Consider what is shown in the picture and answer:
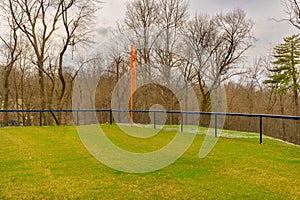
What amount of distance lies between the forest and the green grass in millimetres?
9918

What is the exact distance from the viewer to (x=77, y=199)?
3330mm

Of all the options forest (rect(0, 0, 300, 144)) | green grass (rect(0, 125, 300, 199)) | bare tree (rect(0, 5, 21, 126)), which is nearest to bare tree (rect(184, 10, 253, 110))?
forest (rect(0, 0, 300, 144))

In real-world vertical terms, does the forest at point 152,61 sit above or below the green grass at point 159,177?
above

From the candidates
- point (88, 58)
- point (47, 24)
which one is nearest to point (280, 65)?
point (88, 58)

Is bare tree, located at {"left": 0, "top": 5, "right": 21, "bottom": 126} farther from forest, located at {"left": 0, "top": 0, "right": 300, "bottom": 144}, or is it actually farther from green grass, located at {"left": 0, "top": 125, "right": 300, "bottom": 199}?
green grass, located at {"left": 0, "top": 125, "right": 300, "bottom": 199}

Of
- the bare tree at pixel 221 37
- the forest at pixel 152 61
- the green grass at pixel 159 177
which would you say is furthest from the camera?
the bare tree at pixel 221 37

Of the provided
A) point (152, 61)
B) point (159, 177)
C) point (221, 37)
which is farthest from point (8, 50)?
point (159, 177)

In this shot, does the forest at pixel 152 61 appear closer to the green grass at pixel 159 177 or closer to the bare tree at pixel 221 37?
the bare tree at pixel 221 37

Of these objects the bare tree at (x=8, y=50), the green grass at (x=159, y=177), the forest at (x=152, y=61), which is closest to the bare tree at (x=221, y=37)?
the forest at (x=152, y=61)

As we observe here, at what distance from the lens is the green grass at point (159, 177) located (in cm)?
349

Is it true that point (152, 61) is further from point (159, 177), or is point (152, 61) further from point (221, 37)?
point (159, 177)

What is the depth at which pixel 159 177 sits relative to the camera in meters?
4.22

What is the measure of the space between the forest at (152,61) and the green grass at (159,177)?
9918 mm

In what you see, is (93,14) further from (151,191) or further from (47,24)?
(151,191)
